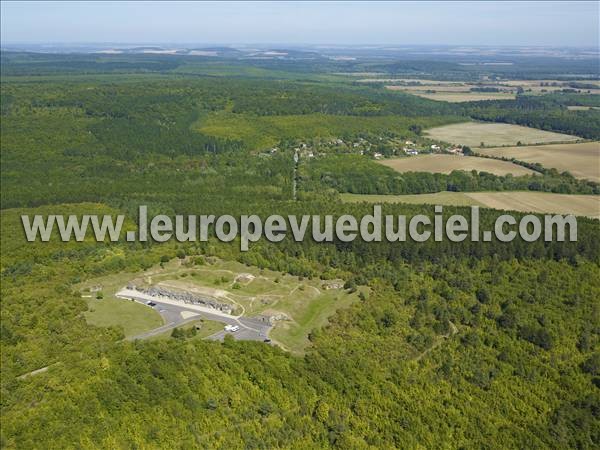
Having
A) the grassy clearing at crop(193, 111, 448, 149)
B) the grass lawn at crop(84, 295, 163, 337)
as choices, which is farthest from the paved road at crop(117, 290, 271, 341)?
the grassy clearing at crop(193, 111, 448, 149)

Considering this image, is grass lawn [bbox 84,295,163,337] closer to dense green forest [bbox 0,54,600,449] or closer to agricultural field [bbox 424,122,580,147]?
dense green forest [bbox 0,54,600,449]

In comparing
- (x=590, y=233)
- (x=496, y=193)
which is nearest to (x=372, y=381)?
(x=590, y=233)

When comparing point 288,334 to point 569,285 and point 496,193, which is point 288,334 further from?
point 496,193

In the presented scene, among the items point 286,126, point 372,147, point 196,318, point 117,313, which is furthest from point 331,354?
point 286,126

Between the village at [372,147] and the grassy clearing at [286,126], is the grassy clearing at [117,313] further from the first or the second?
the grassy clearing at [286,126]

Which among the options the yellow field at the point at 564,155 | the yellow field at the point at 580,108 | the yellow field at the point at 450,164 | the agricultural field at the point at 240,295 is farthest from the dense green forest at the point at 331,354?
the yellow field at the point at 580,108

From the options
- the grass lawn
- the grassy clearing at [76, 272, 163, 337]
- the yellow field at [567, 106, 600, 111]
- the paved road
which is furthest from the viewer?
the yellow field at [567, 106, 600, 111]

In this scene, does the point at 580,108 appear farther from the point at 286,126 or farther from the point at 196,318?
the point at 196,318
